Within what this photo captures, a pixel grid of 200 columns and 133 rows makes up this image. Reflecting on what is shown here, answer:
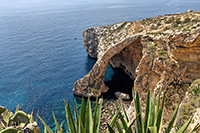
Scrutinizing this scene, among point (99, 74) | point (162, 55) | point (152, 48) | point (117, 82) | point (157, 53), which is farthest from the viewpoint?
point (117, 82)

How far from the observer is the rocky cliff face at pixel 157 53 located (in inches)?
747

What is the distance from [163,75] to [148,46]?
4597 mm

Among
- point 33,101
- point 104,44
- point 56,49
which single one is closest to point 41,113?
point 33,101

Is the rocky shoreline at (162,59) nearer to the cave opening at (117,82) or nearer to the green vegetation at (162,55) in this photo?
the green vegetation at (162,55)

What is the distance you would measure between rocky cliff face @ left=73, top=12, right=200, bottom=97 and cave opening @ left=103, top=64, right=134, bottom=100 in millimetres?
1227

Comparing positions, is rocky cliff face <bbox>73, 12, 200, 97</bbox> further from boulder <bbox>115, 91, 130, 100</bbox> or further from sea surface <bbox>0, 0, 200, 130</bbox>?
sea surface <bbox>0, 0, 200, 130</bbox>

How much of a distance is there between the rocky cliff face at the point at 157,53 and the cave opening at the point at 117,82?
1227 millimetres

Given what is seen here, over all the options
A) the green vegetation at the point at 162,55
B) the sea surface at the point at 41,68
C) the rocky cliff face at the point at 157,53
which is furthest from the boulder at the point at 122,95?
the green vegetation at the point at 162,55

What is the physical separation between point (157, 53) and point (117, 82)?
507 inches

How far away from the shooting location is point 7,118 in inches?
288

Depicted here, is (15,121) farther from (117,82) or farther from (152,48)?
(117,82)

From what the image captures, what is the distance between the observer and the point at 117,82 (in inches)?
1300

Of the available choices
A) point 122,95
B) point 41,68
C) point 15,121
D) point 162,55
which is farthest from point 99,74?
point 15,121

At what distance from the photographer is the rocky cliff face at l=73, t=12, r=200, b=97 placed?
1897cm
